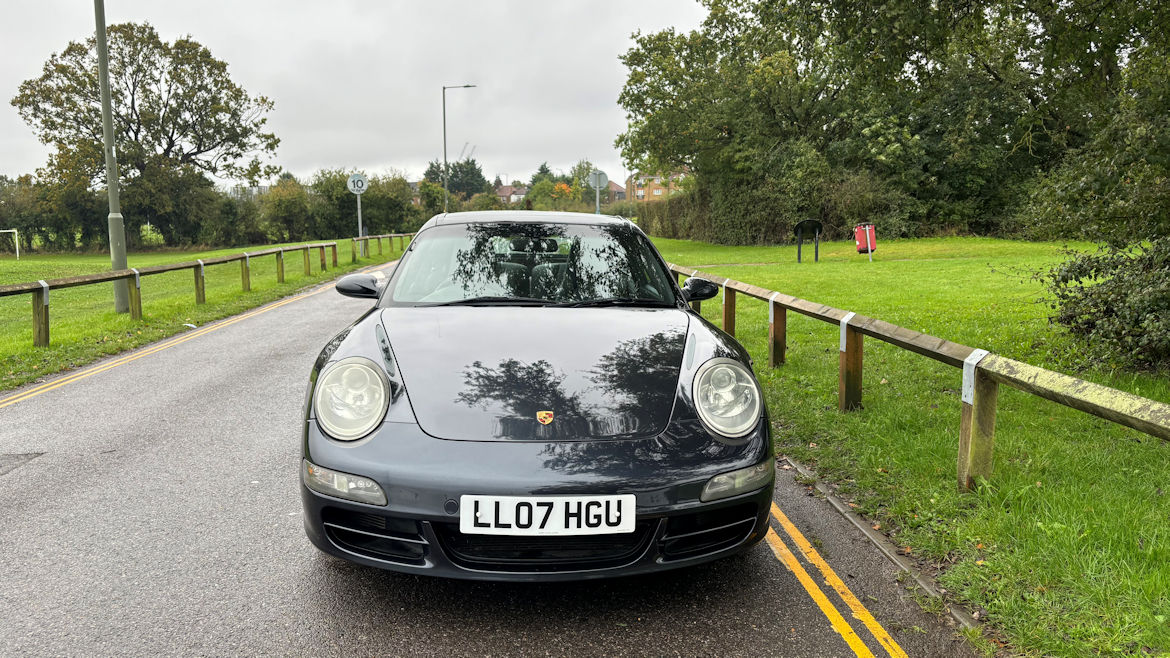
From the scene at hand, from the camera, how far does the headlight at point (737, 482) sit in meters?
2.57

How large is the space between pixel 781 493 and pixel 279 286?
14.5 m

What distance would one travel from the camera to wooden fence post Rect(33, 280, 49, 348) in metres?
8.45

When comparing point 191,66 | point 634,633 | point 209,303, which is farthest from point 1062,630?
point 191,66

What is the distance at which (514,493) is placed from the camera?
2.44m

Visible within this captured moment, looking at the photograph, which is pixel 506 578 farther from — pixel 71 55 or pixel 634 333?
pixel 71 55

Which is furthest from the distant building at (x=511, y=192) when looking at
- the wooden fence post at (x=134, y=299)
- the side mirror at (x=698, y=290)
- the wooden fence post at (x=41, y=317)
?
the side mirror at (x=698, y=290)

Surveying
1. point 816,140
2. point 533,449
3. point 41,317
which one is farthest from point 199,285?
point 816,140

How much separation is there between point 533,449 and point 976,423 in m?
2.20

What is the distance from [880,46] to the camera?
627 centimetres

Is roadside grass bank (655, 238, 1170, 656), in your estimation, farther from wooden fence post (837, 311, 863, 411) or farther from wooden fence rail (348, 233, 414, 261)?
wooden fence rail (348, 233, 414, 261)

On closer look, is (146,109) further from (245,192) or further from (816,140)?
(816,140)

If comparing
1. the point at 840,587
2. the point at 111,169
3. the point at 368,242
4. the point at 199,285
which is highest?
A: the point at 111,169

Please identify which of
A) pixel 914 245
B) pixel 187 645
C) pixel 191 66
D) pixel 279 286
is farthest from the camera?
pixel 191 66

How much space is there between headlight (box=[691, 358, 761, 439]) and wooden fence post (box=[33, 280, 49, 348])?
8545mm
